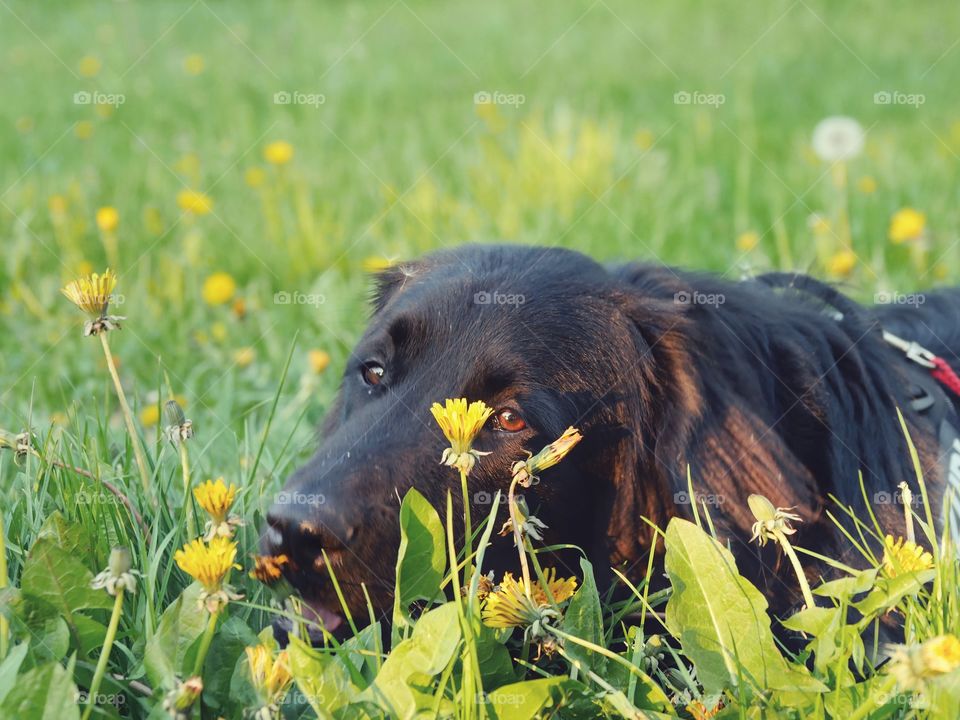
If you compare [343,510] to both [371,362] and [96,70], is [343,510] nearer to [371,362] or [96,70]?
[371,362]

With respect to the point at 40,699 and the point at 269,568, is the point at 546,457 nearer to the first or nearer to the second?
the point at 269,568

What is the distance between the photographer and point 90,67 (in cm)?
844

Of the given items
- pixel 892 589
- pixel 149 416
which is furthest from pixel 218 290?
pixel 892 589

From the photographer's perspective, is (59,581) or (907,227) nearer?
(59,581)

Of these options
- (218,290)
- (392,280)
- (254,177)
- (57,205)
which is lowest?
(218,290)

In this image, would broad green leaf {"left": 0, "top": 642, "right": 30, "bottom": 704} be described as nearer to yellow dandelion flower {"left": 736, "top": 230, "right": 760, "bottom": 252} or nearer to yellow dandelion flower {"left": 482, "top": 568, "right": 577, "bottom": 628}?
yellow dandelion flower {"left": 482, "top": 568, "right": 577, "bottom": 628}

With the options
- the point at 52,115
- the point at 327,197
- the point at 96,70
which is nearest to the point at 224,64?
the point at 96,70

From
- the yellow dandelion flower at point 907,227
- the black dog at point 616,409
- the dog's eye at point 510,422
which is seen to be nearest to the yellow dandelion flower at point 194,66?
the yellow dandelion flower at point 907,227

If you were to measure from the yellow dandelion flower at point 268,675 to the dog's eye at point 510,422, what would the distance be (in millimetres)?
845

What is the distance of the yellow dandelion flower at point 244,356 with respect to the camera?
4.14 meters

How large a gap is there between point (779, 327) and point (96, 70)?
24.0ft

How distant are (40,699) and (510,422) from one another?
3.56 ft

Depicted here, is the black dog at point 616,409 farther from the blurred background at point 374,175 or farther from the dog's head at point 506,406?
the blurred background at point 374,175

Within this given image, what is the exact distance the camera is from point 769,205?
5574mm
